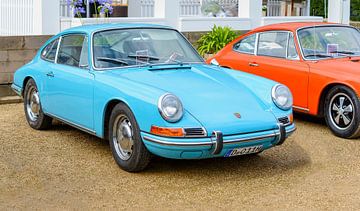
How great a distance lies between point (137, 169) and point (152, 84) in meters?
0.81

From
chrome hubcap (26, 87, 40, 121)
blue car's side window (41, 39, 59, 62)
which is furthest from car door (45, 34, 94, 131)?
chrome hubcap (26, 87, 40, 121)

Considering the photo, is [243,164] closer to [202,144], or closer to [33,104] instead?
[202,144]

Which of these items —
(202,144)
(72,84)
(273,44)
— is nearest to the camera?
(202,144)

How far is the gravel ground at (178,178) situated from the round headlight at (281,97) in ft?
2.07

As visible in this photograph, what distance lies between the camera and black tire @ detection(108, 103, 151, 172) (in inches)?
217

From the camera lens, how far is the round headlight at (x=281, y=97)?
5871 millimetres

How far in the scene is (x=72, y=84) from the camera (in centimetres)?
653

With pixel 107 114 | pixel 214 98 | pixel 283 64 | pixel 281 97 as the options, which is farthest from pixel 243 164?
pixel 283 64

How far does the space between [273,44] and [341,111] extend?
→ 163 centimetres

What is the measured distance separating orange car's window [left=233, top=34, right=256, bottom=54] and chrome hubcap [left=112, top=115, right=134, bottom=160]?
11.3 ft

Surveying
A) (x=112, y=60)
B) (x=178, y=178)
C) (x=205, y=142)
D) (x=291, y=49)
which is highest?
(x=291, y=49)

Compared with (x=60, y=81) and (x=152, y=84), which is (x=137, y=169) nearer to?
(x=152, y=84)

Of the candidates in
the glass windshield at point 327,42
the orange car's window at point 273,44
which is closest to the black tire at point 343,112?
the glass windshield at point 327,42

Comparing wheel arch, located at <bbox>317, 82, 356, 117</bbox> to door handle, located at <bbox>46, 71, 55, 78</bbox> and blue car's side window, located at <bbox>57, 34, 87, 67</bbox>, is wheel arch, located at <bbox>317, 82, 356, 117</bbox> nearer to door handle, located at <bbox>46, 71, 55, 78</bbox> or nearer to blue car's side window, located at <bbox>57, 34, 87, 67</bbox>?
blue car's side window, located at <bbox>57, 34, 87, 67</bbox>
